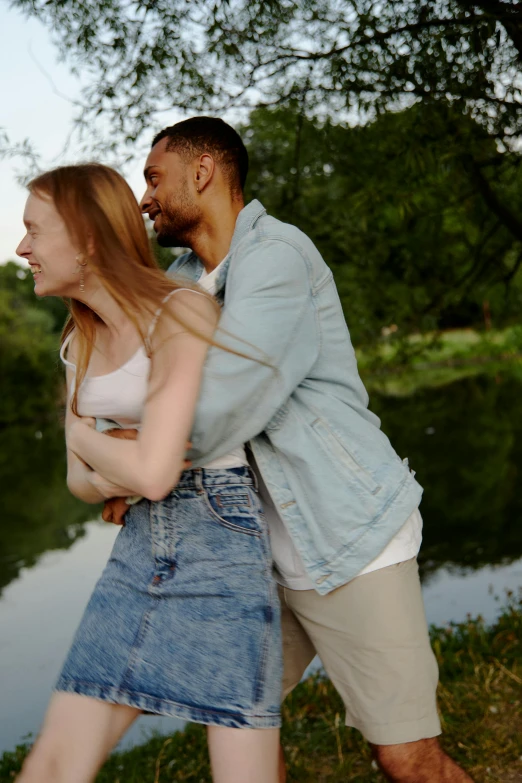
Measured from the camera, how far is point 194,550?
6.77 ft

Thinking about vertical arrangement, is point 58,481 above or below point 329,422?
above

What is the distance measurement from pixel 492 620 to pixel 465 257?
3.71 meters

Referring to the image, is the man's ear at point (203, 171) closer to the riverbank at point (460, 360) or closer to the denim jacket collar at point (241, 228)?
the denim jacket collar at point (241, 228)

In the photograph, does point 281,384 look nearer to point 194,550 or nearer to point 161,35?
point 194,550

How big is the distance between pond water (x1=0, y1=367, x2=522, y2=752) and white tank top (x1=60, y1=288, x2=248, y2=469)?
356cm

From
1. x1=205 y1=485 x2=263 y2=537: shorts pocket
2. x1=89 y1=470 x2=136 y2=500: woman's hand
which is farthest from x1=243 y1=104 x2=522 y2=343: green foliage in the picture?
x1=89 y1=470 x2=136 y2=500: woman's hand

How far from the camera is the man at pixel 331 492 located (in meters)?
2.11

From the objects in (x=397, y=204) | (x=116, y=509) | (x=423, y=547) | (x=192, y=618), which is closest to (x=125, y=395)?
(x=116, y=509)

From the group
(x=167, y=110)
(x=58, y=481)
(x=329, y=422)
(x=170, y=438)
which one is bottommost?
(x=170, y=438)

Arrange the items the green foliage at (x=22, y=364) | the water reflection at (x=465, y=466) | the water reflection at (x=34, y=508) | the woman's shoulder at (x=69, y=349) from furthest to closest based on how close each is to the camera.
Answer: the green foliage at (x=22, y=364)
the water reflection at (x=34, y=508)
the water reflection at (x=465, y=466)
the woman's shoulder at (x=69, y=349)

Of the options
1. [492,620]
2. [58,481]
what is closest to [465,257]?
[492,620]

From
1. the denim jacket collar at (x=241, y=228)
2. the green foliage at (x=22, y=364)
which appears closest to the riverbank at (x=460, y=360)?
the green foliage at (x=22, y=364)

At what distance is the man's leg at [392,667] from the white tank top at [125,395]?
0.48 m

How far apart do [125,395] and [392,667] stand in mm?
986
